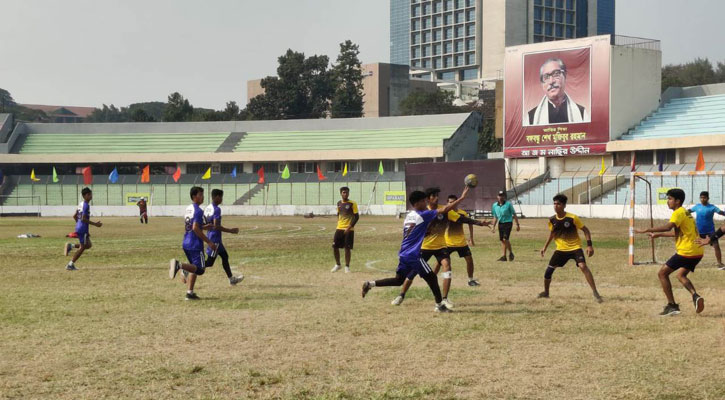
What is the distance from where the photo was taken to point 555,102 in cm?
6838

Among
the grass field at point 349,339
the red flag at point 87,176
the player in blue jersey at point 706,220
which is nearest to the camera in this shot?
the grass field at point 349,339

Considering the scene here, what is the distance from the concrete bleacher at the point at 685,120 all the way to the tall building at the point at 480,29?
→ 8427cm

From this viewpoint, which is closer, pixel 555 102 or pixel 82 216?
pixel 82 216

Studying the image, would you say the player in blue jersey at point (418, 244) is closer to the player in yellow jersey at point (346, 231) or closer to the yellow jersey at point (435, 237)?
the yellow jersey at point (435, 237)

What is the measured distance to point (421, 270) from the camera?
43.6ft

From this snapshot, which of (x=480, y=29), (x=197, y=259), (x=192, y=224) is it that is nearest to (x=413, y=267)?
(x=197, y=259)

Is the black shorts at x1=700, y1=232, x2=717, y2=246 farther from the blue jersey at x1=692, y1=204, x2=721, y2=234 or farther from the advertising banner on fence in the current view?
the advertising banner on fence

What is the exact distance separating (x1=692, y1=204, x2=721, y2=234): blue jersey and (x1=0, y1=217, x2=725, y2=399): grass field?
3.33 metres

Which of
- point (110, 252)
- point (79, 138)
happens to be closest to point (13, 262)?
point (110, 252)

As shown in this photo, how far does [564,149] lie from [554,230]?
55.1 m

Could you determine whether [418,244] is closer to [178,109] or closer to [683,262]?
[683,262]

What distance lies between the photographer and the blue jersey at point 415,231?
522 inches

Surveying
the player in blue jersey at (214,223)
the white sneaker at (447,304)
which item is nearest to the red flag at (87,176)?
the player in blue jersey at (214,223)

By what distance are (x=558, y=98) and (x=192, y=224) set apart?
187 ft
